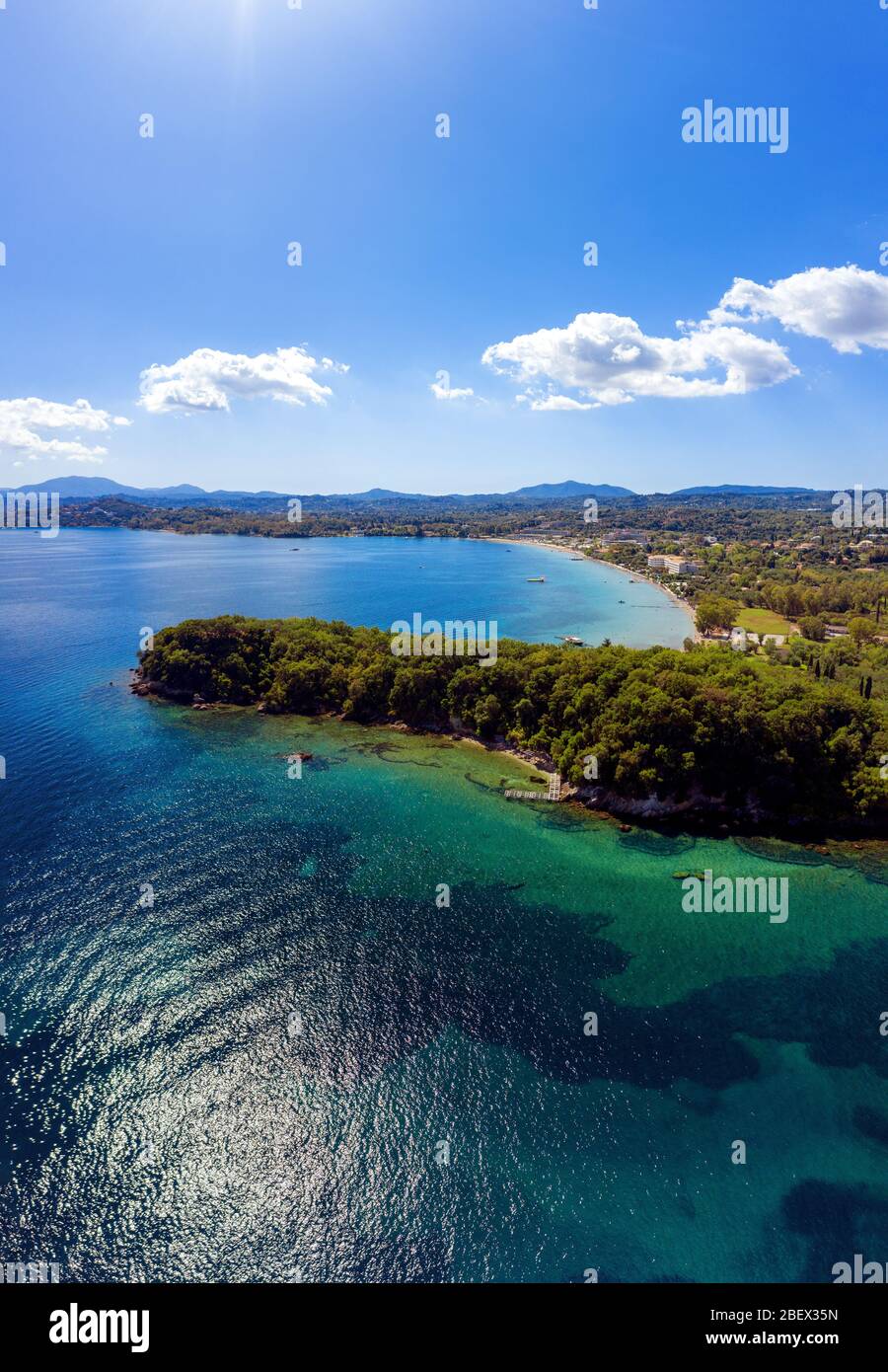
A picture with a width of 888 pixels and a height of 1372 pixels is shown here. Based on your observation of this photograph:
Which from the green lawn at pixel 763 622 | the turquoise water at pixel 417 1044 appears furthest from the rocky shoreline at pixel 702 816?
the green lawn at pixel 763 622

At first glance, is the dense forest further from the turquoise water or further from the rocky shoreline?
the turquoise water

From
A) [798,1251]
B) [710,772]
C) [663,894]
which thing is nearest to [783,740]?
[710,772]

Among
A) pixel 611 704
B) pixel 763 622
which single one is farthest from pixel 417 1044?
pixel 763 622

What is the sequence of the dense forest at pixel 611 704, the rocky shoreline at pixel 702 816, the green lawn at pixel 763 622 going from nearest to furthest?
the rocky shoreline at pixel 702 816
the dense forest at pixel 611 704
the green lawn at pixel 763 622

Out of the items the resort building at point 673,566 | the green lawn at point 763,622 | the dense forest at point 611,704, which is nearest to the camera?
the dense forest at point 611,704

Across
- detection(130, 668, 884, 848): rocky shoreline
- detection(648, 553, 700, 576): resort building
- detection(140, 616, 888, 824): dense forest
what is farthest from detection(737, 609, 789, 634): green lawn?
detection(130, 668, 884, 848): rocky shoreline

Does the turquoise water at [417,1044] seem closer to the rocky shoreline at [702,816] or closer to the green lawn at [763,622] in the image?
the rocky shoreline at [702,816]
